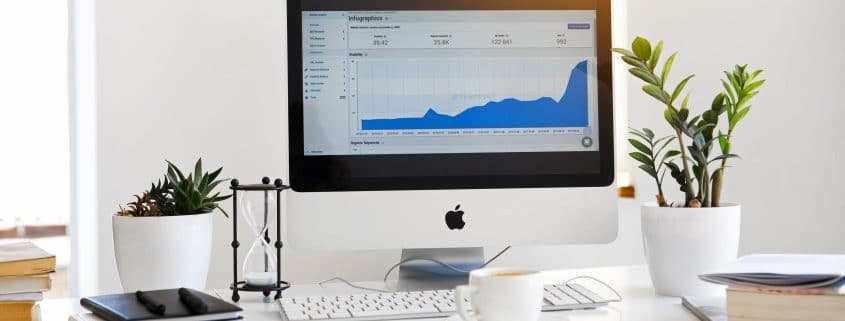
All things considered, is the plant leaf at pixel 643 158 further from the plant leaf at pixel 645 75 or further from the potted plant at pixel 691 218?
the plant leaf at pixel 645 75

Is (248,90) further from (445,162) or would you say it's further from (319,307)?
(319,307)

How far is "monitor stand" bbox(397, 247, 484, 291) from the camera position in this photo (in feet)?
4.90

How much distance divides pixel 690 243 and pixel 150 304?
78 cm

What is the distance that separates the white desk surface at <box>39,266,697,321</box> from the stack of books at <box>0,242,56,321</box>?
0.04 m

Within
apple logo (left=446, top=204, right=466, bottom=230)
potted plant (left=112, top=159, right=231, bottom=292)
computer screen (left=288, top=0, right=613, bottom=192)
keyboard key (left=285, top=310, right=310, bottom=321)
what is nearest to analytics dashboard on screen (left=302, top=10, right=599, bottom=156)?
computer screen (left=288, top=0, right=613, bottom=192)

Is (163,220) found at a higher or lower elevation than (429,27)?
lower

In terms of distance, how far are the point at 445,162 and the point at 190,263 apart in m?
0.44

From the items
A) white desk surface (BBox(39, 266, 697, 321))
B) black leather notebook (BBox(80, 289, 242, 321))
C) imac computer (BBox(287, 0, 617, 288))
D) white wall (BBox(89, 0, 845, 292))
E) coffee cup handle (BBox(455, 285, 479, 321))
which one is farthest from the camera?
white wall (BBox(89, 0, 845, 292))

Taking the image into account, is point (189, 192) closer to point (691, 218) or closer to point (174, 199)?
point (174, 199)

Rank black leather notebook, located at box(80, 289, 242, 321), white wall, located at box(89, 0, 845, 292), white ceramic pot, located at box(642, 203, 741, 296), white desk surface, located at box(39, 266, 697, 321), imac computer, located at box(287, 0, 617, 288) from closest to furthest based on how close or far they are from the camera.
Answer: black leather notebook, located at box(80, 289, 242, 321)
white desk surface, located at box(39, 266, 697, 321)
white ceramic pot, located at box(642, 203, 741, 296)
imac computer, located at box(287, 0, 617, 288)
white wall, located at box(89, 0, 845, 292)

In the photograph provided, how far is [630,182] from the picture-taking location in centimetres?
214

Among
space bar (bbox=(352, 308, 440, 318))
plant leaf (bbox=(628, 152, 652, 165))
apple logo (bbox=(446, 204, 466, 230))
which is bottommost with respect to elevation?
space bar (bbox=(352, 308, 440, 318))

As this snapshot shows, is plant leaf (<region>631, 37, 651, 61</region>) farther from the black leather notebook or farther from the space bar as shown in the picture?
the black leather notebook

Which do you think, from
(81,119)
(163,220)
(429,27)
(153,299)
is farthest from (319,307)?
(81,119)
